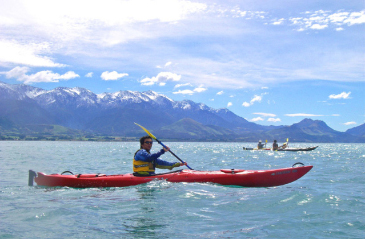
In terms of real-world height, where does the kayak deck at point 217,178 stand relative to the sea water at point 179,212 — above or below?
above

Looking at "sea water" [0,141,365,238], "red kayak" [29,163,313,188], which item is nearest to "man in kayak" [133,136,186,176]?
"red kayak" [29,163,313,188]

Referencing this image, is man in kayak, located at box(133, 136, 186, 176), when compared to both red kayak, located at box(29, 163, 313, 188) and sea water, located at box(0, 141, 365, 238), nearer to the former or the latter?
red kayak, located at box(29, 163, 313, 188)

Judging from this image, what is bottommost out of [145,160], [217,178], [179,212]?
[179,212]

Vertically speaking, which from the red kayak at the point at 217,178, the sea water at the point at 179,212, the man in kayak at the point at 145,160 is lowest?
the sea water at the point at 179,212

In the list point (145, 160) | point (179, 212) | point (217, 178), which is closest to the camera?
point (179, 212)

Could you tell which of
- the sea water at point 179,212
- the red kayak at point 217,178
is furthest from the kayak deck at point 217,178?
the sea water at point 179,212

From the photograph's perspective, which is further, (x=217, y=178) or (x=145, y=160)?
(x=217, y=178)

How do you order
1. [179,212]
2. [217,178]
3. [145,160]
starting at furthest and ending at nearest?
[217,178] → [145,160] → [179,212]

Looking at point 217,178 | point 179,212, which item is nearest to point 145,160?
point 217,178

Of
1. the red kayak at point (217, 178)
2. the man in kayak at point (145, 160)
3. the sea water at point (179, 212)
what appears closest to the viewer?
the sea water at point (179, 212)

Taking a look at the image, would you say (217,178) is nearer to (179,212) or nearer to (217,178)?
(217,178)

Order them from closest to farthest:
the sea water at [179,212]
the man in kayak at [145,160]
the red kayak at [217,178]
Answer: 1. the sea water at [179,212]
2. the man in kayak at [145,160]
3. the red kayak at [217,178]

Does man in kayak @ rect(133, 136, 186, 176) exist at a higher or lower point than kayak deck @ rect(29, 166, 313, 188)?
higher

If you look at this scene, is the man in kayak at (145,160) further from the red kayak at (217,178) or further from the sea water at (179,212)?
the sea water at (179,212)
